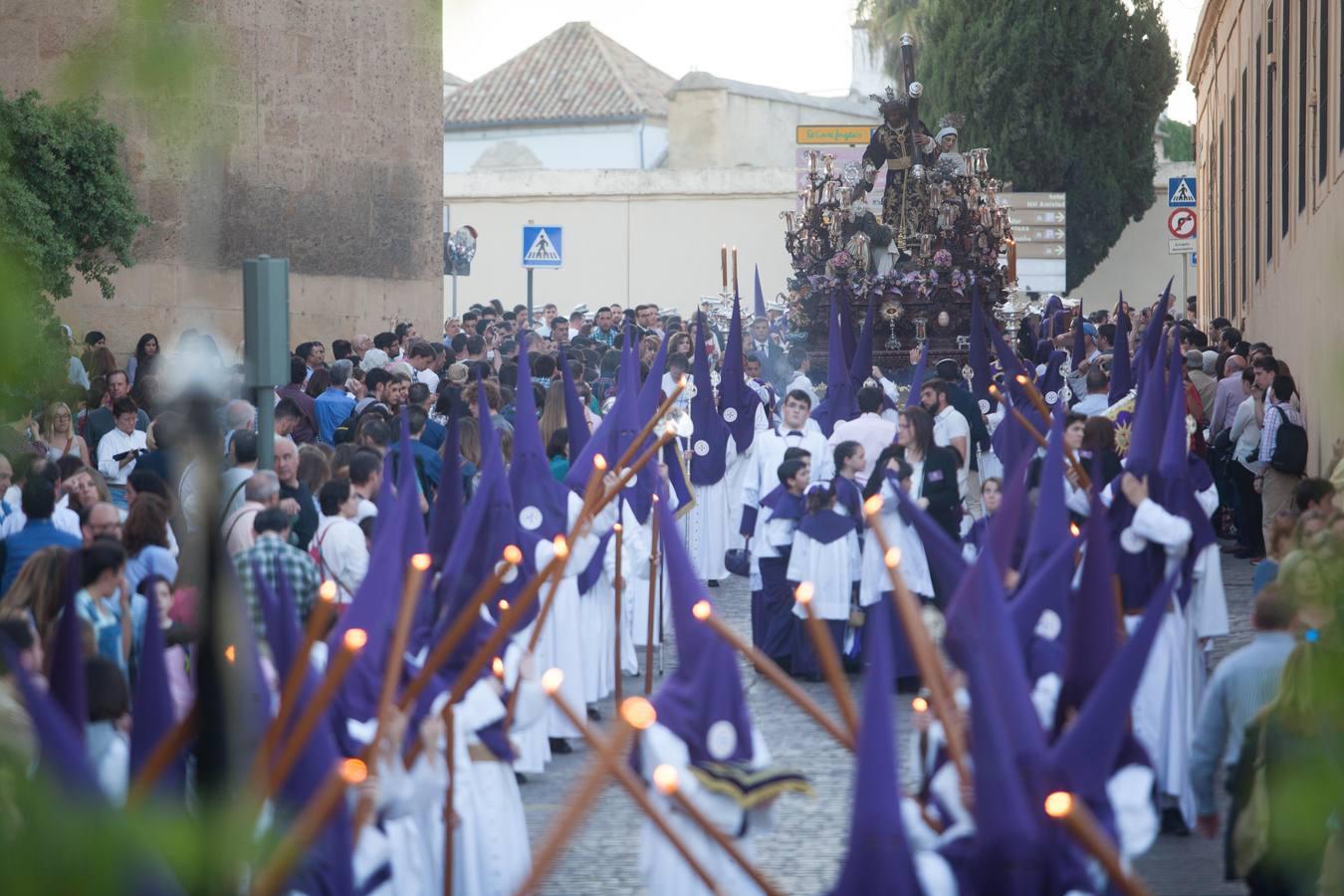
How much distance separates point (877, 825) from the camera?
466 cm

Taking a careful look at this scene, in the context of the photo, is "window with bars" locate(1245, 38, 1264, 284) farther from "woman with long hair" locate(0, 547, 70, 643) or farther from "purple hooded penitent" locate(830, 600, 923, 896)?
"purple hooded penitent" locate(830, 600, 923, 896)

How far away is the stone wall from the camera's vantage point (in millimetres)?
19469

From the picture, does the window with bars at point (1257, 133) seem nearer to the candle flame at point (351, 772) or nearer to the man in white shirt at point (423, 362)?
the man in white shirt at point (423, 362)

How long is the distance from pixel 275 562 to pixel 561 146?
47112 millimetres

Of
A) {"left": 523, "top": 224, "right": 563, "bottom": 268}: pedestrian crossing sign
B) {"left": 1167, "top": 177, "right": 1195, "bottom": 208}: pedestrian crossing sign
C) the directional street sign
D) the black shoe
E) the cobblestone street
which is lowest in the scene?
the cobblestone street

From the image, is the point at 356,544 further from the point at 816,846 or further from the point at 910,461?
the point at 910,461

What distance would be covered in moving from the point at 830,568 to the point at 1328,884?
7.97 metres

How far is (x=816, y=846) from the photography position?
8242 mm

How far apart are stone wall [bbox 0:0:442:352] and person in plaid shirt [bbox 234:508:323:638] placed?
36.1 feet

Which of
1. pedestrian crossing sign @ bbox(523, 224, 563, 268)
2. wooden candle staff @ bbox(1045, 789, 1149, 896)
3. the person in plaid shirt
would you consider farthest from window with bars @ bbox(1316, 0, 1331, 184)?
wooden candle staff @ bbox(1045, 789, 1149, 896)

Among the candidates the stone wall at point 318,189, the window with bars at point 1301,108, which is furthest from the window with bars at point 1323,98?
the stone wall at point 318,189

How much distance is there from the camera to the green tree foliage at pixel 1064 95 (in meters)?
36.3

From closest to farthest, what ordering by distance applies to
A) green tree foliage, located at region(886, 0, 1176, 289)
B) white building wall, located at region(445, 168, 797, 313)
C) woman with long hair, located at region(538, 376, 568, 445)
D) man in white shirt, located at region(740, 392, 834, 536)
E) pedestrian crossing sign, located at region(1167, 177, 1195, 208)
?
1. woman with long hair, located at region(538, 376, 568, 445)
2. man in white shirt, located at region(740, 392, 834, 536)
3. pedestrian crossing sign, located at region(1167, 177, 1195, 208)
4. green tree foliage, located at region(886, 0, 1176, 289)
5. white building wall, located at region(445, 168, 797, 313)

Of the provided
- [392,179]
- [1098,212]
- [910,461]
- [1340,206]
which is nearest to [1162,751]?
[910,461]
